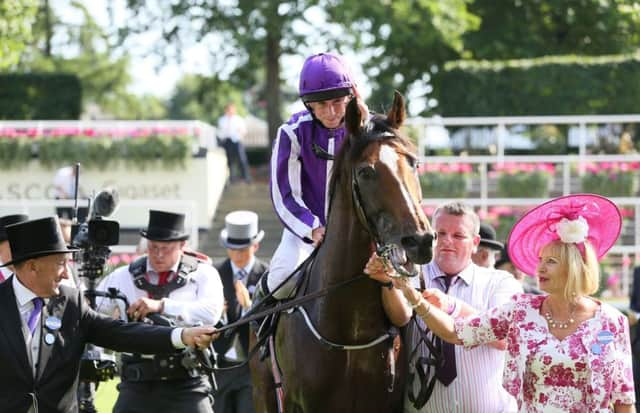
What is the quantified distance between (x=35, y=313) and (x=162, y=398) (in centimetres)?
203

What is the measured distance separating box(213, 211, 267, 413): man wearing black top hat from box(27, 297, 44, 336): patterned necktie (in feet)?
10.3

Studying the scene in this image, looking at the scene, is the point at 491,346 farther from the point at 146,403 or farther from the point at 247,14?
the point at 247,14

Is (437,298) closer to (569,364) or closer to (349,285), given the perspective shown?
(349,285)

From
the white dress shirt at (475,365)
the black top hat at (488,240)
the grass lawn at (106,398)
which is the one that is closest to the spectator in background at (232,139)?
the grass lawn at (106,398)

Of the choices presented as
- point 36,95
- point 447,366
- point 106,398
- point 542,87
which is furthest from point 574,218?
point 36,95

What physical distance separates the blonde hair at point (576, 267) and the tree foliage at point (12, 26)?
1391 cm

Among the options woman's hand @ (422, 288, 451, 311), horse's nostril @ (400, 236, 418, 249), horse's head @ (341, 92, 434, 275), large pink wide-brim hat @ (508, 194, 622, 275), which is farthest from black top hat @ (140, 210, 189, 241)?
horse's nostril @ (400, 236, 418, 249)

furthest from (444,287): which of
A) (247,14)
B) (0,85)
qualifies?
(0,85)

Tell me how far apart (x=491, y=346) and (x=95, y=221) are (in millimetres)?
3033

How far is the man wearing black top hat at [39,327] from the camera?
4.99 metres

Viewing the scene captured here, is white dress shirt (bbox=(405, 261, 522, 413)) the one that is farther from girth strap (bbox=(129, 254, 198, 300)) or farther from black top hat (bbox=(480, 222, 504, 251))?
girth strap (bbox=(129, 254, 198, 300))

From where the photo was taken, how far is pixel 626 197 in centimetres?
1766

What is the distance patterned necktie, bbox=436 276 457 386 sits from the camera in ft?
17.5

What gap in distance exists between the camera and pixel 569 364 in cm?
470
